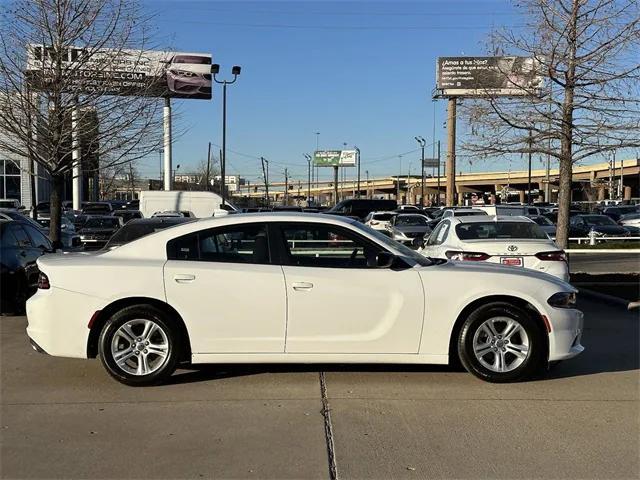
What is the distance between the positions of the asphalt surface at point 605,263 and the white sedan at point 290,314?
10743mm

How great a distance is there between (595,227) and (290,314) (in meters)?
24.3

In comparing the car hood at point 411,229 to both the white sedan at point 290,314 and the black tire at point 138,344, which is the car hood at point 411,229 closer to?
the white sedan at point 290,314

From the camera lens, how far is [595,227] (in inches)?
1055

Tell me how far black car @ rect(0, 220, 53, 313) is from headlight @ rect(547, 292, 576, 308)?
652 cm

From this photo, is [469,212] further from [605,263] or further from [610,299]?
[610,299]

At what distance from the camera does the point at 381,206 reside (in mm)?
40062

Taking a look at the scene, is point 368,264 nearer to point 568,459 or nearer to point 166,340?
point 166,340

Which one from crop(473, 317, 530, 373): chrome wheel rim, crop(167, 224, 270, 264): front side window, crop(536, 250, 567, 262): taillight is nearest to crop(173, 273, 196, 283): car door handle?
crop(167, 224, 270, 264): front side window

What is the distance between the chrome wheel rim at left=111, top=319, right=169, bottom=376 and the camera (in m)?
5.56

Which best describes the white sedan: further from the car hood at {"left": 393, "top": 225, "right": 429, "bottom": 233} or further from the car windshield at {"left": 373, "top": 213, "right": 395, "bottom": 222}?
the car windshield at {"left": 373, "top": 213, "right": 395, "bottom": 222}

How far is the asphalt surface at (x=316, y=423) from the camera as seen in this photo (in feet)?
13.0

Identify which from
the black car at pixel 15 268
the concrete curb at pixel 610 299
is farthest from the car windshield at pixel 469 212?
the black car at pixel 15 268

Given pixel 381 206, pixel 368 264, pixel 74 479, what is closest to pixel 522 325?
pixel 368 264

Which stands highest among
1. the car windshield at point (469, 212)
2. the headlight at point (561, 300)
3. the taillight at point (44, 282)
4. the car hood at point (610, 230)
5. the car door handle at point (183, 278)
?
the car windshield at point (469, 212)
